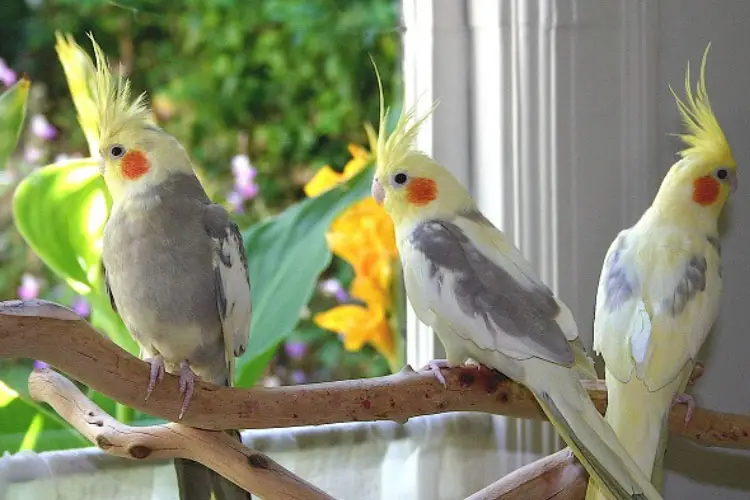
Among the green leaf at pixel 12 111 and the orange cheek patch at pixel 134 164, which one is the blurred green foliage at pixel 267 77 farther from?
the orange cheek patch at pixel 134 164

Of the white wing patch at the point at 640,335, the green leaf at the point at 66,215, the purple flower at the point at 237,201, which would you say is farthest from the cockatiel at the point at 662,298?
the purple flower at the point at 237,201

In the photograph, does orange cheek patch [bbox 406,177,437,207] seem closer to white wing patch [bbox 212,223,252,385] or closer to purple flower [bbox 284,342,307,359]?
white wing patch [bbox 212,223,252,385]

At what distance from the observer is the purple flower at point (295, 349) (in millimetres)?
1717

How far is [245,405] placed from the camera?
36.1 inches

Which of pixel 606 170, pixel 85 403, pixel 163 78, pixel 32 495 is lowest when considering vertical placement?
pixel 32 495

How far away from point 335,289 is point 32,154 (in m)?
0.54

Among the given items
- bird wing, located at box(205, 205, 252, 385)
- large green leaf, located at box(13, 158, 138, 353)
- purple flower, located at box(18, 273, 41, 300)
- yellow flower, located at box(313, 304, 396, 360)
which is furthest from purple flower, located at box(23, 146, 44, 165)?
bird wing, located at box(205, 205, 252, 385)

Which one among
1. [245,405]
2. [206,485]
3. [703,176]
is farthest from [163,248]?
[703,176]

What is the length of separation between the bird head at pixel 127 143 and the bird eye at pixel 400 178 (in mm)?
213

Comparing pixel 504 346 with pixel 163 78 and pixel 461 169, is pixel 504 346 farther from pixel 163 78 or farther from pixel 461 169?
pixel 163 78

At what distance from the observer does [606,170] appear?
4.14 ft

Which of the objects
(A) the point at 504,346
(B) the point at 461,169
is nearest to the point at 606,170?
(B) the point at 461,169

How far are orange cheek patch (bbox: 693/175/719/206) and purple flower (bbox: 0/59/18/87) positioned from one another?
955 mm

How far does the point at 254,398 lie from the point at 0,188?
0.57 m
